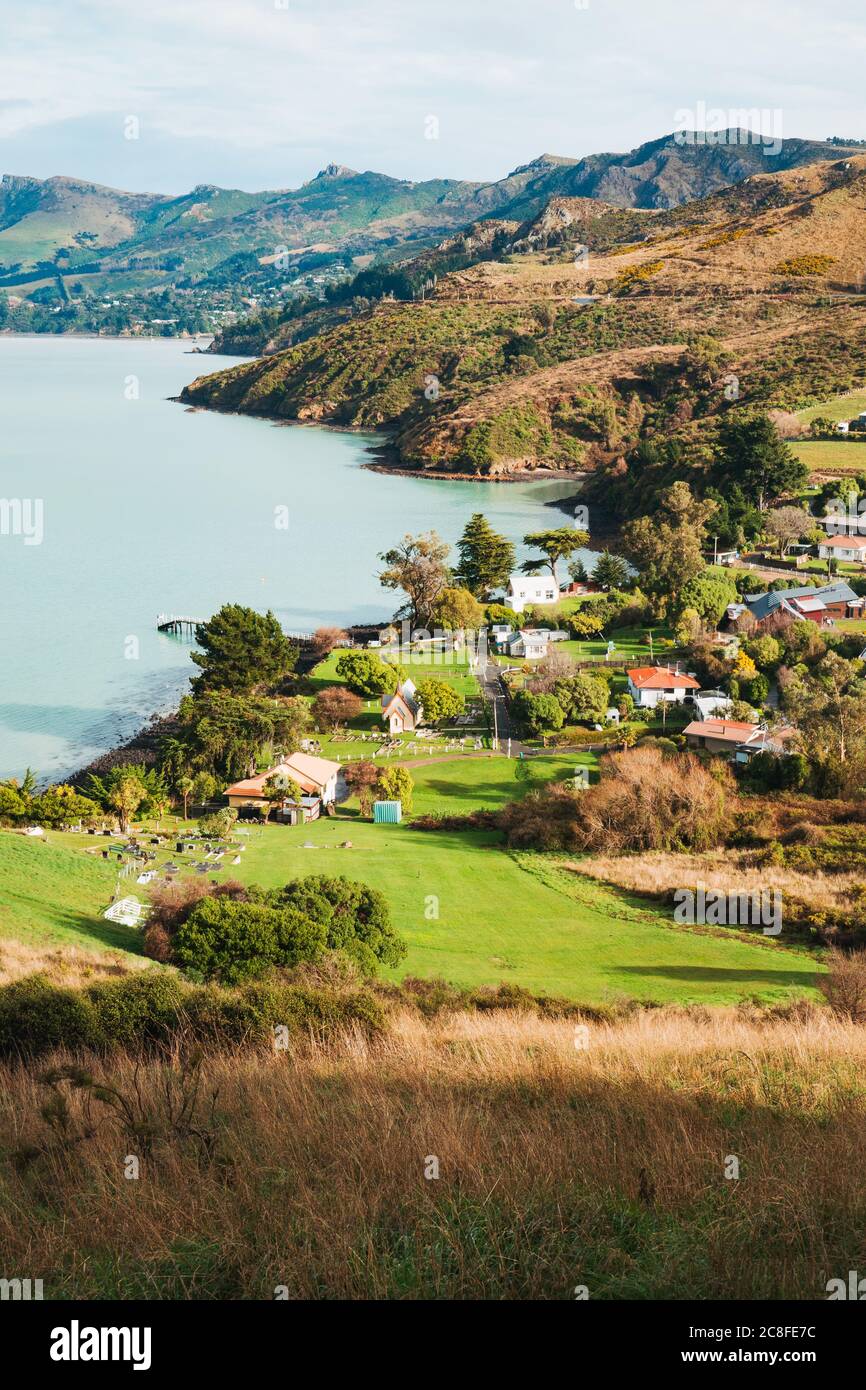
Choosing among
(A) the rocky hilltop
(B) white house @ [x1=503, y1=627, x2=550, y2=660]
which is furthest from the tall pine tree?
(A) the rocky hilltop

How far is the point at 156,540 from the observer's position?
55.4m

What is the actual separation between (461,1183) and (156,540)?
53777mm

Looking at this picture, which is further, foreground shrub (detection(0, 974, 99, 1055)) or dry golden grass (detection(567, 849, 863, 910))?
dry golden grass (detection(567, 849, 863, 910))

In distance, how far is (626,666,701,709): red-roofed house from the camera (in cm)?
2980

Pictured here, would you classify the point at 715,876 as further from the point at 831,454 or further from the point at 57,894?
the point at 831,454

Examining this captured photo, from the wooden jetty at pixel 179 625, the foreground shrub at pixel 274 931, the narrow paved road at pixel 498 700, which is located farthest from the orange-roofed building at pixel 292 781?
the wooden jetty at pixel 179 625

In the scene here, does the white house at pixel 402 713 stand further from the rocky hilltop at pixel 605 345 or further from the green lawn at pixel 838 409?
the green lawn at pixel 838 409

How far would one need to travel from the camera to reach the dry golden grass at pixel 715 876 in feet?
60.4

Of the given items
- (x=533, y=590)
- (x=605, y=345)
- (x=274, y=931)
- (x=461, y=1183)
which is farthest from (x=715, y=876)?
(x=605, y=345)

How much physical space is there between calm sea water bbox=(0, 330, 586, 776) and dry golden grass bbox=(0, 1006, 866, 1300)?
24.2 meters

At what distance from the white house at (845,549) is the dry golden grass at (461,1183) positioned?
40.2 metres

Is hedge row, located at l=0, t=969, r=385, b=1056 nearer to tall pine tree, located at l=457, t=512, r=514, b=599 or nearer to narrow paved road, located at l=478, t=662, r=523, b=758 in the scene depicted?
narrow paved road, located at l=478, t=662, r=523, b=758
